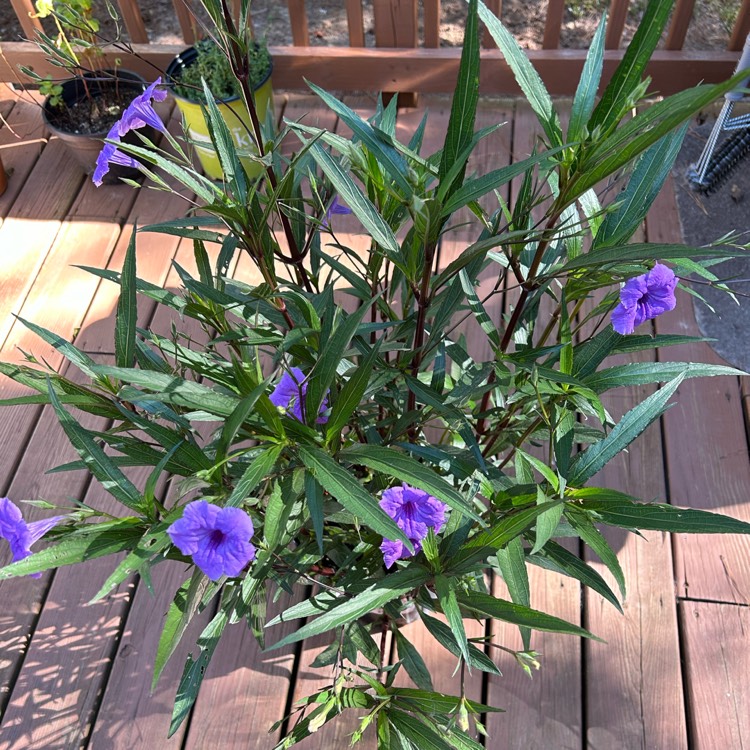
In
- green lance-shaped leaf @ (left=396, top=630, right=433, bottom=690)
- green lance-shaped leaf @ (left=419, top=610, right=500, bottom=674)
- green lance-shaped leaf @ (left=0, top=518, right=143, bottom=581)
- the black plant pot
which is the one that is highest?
the black plant pot

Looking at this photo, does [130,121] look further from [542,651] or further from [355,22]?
[355,22]

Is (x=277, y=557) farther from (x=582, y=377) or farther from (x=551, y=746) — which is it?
(x=551, y=746)

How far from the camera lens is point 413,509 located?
3.31ft

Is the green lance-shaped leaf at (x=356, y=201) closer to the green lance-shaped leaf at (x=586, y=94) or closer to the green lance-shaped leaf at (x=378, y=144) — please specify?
the green lance-shaped leaf at (x=378, y=144)

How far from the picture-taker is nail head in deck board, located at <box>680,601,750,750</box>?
1514 millimetres

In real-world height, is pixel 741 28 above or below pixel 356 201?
above

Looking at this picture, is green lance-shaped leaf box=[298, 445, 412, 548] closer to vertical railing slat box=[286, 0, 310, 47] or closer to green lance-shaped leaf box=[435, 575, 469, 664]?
green lance-shaped leaf box=[435, 575, 469, 664]

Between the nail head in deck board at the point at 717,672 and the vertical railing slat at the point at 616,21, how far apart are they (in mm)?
1669

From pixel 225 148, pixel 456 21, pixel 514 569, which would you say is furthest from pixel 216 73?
pixel 514 569

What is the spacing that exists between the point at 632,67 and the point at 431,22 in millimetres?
1966

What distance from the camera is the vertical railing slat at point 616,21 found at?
7.82 ft

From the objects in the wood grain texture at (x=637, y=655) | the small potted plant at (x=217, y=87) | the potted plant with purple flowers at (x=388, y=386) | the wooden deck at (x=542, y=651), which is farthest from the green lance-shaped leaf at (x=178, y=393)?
the small potted plant at (x=217, y=87)

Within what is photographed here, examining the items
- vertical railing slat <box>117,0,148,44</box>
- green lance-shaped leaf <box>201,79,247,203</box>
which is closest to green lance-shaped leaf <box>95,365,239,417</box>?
green lance-shaped leaf <box>201,79,247,203</box>

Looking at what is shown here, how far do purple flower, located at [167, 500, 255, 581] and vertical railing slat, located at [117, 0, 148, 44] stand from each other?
237 cm
